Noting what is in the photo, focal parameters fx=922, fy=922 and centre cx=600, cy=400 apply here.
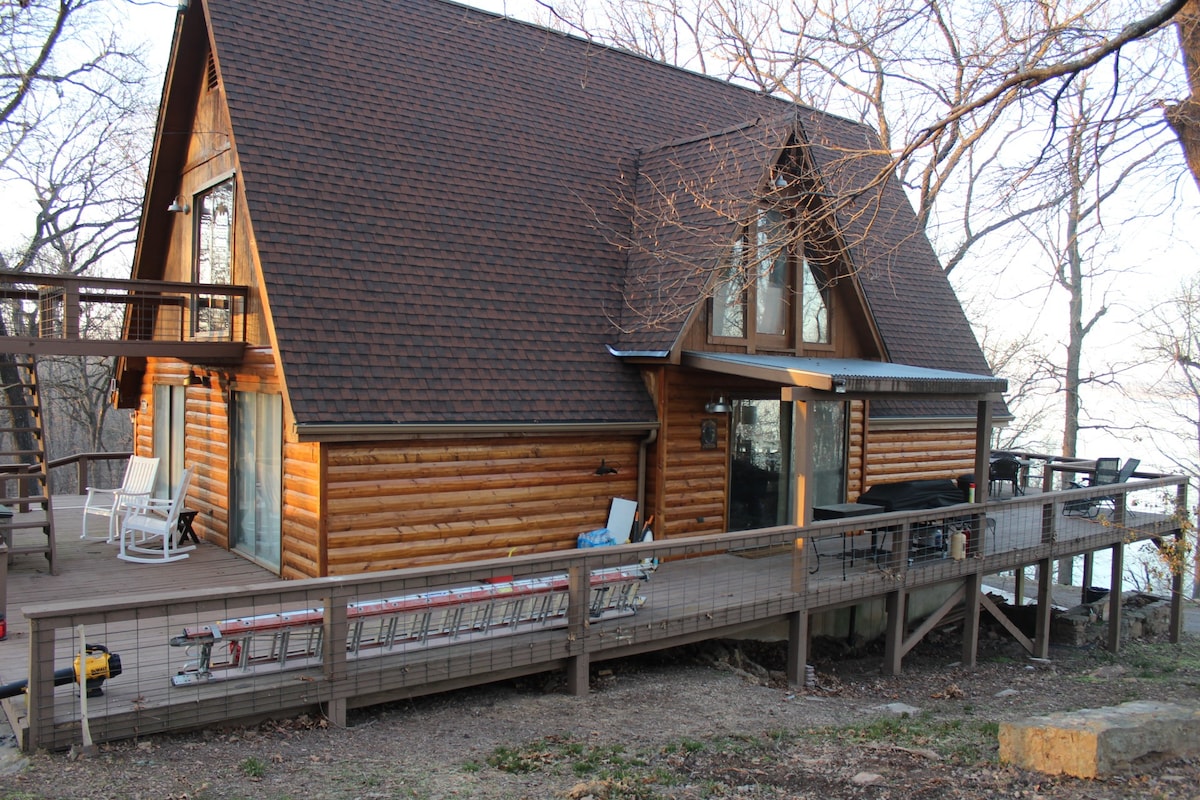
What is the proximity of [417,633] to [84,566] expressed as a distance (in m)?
5.02

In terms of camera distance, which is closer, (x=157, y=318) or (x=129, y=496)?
(x=129, y=496)

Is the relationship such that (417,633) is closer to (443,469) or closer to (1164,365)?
(443,469)

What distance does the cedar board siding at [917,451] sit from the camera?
1380 cm

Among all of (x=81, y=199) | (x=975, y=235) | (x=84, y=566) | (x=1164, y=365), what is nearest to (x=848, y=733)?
(x=84, y=566)

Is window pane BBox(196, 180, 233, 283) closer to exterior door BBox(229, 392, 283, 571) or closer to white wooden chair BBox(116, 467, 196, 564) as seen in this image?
exterior door BBox(229, 392, 283, 571)

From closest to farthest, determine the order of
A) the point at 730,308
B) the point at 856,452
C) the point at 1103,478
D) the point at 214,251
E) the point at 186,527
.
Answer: the point at 186,527
the point at 214,251
the point at 730,308
the point at 856,452
the point at 1103,478

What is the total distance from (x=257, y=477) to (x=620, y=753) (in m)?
5.99

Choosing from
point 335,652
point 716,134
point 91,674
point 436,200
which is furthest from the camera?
point 716,134

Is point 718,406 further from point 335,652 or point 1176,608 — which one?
point 1176,608

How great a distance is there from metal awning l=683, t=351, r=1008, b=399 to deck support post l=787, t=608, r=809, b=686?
237cm

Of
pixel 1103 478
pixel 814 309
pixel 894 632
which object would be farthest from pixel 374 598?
pixel 1103 478

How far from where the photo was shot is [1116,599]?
544 inches

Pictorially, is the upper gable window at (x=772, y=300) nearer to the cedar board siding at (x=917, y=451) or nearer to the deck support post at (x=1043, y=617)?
the cedar board siding at (x=917, y=451)

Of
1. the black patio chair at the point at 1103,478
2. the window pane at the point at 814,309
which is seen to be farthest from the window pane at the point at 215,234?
the black patio chair at the point at 1103,478
